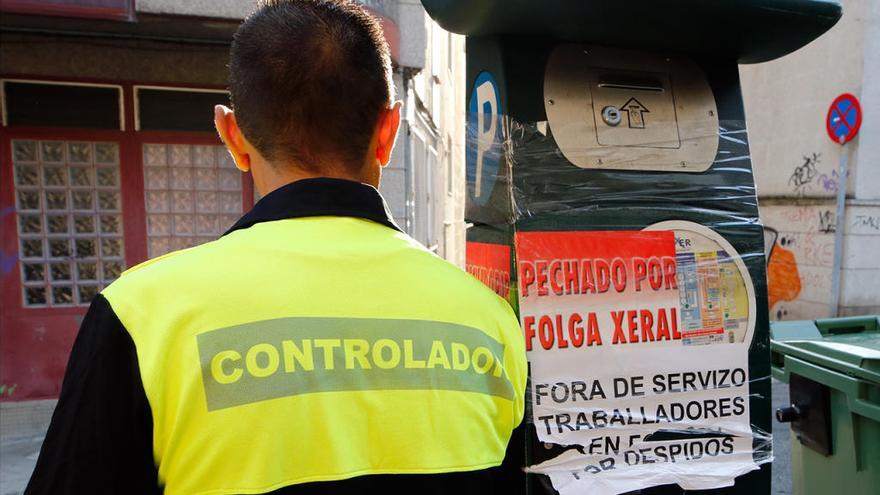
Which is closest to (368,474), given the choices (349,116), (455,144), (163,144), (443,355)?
(443,355)

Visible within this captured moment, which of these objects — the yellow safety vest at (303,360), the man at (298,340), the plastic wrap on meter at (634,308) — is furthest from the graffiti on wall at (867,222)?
the yellow safety vest at (303,360)

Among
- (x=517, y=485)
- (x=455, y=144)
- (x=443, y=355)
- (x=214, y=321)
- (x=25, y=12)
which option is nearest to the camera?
(x=214, y=321)

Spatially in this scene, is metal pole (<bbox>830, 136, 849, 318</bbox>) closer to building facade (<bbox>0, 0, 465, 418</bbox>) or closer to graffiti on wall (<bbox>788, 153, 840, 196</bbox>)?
graffiti on wall (<bbox>788, 153, 840, 196</bbox>)

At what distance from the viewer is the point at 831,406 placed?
241cm

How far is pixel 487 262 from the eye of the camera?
6.15ft

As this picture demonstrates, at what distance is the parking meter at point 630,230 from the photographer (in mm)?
1680

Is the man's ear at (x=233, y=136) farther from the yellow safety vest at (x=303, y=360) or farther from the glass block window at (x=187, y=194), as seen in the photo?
the glass block window at (x=187, y=194)

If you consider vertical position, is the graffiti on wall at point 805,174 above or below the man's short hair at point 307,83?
above

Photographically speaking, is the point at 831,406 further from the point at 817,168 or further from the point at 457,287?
the point at 817,168

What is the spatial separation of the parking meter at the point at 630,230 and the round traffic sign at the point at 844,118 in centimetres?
715

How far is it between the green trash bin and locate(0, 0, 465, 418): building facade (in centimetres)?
365

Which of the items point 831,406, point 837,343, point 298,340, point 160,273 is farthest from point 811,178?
point 160,273

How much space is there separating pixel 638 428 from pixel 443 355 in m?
1.12

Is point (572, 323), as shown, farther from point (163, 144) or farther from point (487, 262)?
point (163, 144)
